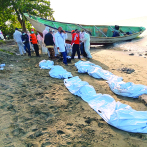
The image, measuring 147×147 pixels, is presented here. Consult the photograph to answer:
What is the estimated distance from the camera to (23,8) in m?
11.2

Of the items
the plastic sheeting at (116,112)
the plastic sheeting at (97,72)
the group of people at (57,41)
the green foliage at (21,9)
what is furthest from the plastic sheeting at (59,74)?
the green foliage at (21,9)

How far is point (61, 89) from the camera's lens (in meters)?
3.10

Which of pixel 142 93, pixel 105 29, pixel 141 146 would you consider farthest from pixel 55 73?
pixel 105 29

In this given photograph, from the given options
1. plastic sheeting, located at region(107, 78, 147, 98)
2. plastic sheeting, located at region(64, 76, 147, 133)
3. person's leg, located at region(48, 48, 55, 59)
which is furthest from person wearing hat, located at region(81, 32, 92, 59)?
plastic sheeting, located at region(64, 76, 147, 133)

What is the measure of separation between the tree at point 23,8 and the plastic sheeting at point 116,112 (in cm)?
1186

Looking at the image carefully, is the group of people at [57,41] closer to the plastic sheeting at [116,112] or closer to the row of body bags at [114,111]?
the row of body bags at [114,111]

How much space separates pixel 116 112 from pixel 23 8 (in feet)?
42.8

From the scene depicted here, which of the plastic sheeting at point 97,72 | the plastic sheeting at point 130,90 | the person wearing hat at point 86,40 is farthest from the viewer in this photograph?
the person wearing hat at point 86,40

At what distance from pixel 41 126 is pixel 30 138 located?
0.83 feet

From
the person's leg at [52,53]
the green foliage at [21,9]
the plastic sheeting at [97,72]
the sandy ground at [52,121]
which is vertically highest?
the green foliage at [21,9]

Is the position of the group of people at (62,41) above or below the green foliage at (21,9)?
below

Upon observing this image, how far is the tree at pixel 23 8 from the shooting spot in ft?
35.4

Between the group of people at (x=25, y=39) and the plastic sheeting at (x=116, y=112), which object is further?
the group of people at (x=25, y=39)

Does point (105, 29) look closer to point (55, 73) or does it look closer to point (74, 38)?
point (74, 38)
